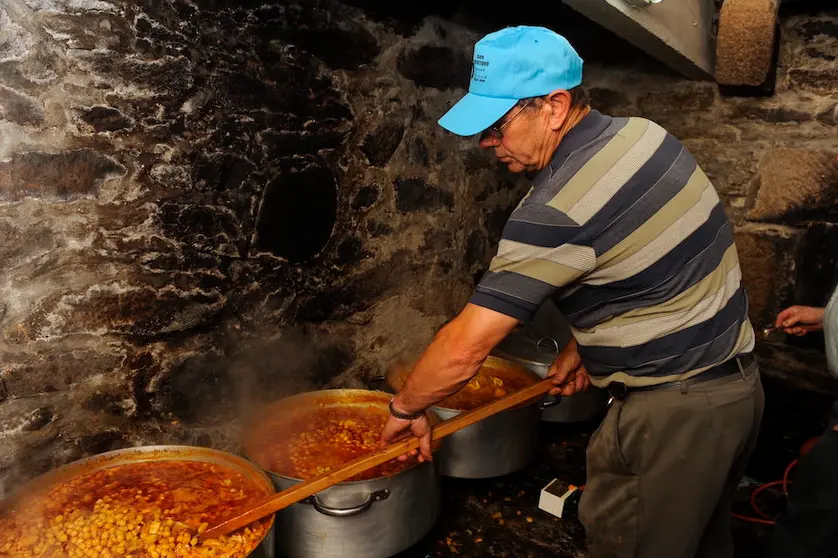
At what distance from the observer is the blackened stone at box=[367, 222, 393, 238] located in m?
3.17

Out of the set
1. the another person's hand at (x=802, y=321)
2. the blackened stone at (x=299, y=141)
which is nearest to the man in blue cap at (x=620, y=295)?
the another person's hand at (x=802, y=321)

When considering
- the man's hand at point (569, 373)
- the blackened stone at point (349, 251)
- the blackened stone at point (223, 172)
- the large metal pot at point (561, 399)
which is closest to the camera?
the blackened stone at point (223, 172)

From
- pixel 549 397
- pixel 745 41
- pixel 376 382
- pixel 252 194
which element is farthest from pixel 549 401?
pixel 745 41

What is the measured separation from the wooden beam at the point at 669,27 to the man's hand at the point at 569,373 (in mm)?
Answer: 1387

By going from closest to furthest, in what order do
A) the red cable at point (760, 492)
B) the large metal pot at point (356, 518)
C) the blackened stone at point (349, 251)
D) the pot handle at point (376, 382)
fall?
the large metal pot at point (356, 518) → the red cable at point (760, 492) → the blackened stone at point (349, 251) → the pot handle at point (376, 382)

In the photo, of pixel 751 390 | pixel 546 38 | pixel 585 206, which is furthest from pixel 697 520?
pixel 546 38

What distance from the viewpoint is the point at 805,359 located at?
3.42 metres

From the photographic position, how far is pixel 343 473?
200cm

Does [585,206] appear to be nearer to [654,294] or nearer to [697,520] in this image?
[654,294]

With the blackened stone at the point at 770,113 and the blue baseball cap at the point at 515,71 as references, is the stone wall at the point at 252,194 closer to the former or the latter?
the blackened stone at the point at 770,113

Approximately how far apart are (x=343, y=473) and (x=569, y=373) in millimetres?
1079

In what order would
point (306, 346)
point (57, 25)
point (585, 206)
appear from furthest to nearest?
1. point (306, 346)
2. point (57, 25)
3. point (585, 206)

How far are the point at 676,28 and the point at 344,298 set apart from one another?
2.12 metres

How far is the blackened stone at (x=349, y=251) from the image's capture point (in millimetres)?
3037
